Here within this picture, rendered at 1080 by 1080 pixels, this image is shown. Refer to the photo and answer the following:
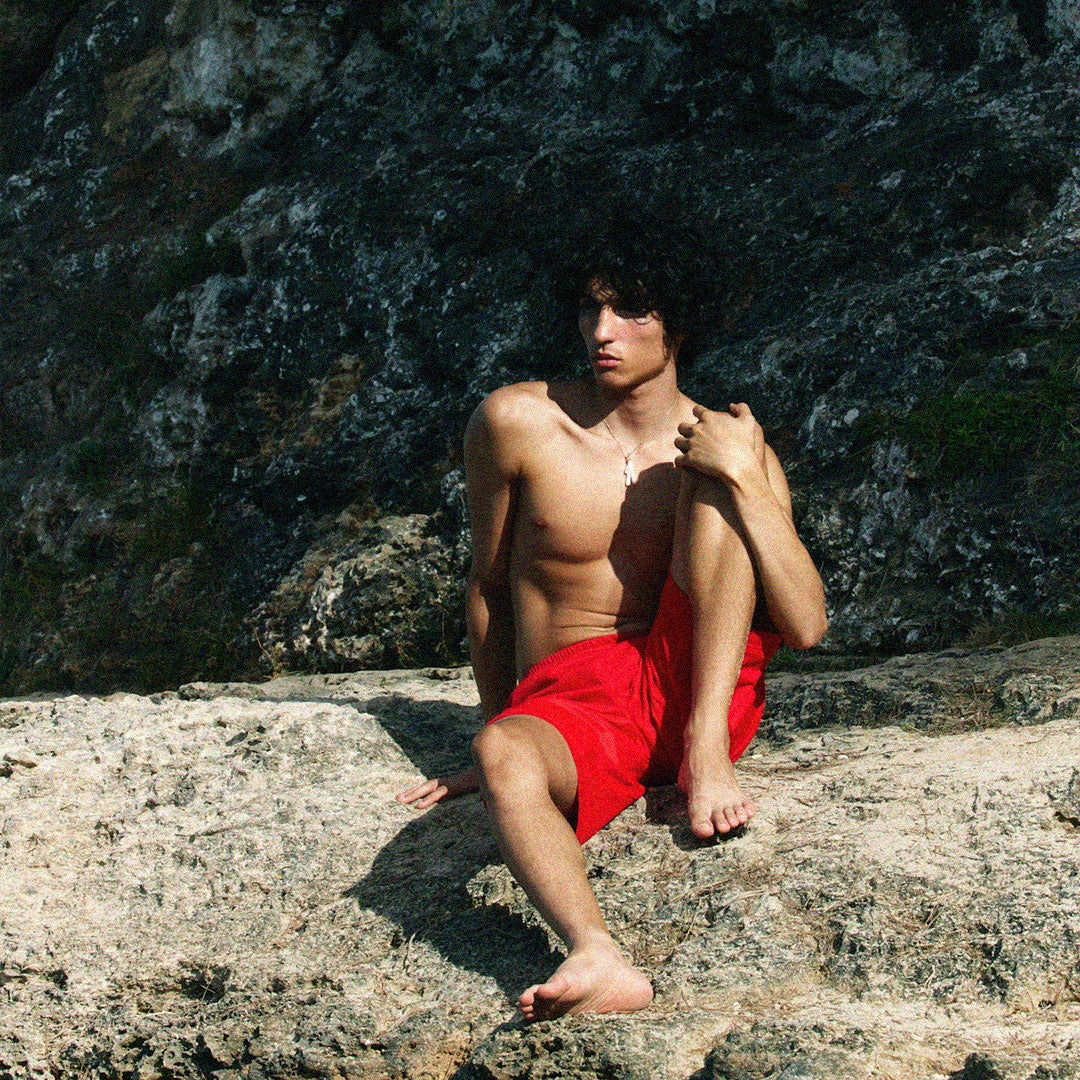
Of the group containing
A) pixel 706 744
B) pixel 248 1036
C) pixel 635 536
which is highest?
pixel 635 536

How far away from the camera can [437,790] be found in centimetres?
339

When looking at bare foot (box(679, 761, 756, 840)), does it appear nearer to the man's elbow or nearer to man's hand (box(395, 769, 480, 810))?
the man's elbow

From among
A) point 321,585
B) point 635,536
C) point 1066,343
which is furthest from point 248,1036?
point 1066,343

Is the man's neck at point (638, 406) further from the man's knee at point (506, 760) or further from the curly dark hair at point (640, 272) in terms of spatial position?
the man's knee at point (506, 760)

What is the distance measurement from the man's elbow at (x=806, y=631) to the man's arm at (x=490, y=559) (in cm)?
78

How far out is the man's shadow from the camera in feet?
8.88

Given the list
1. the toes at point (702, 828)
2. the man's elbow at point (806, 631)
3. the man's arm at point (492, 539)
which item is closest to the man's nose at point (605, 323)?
the man's arm at point (492, 539)

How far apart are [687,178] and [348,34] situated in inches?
A: 82.4

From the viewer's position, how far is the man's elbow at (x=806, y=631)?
3109 mm

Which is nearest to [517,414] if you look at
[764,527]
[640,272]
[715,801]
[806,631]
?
[640,272]

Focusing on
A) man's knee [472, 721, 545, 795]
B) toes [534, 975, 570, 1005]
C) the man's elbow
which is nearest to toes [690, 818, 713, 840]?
man's knee [472, 721, 545, 795]

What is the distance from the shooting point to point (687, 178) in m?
5.68

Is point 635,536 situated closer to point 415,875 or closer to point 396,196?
point 415,875

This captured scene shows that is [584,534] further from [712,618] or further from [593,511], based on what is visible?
[712,618]
